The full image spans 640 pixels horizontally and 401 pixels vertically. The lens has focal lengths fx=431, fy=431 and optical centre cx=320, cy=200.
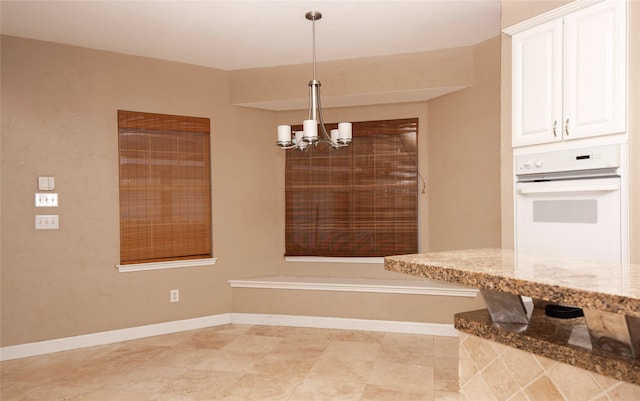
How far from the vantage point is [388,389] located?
111 inches

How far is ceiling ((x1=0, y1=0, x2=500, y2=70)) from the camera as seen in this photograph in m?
3.01

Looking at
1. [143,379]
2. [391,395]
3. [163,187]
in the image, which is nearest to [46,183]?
[163,187]

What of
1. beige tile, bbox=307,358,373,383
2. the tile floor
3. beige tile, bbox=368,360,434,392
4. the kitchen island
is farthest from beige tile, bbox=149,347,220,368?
the kitchen island

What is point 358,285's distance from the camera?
4152mm

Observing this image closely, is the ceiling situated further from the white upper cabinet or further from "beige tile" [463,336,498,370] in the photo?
"beige tile" [463,336,498,370]

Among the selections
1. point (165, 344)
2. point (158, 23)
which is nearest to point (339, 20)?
point (158, 23)

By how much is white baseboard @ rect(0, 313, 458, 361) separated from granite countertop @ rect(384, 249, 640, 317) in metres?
2.64

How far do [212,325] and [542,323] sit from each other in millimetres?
3510

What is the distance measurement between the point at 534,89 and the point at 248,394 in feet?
8.60

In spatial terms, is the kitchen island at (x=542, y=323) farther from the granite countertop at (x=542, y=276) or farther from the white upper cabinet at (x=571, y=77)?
the white upper cabinet at (x=571, y=77)

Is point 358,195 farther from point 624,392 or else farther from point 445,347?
point 624,392


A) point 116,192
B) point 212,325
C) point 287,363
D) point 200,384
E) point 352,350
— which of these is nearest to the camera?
point 200,384

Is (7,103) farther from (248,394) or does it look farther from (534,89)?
(534,89)

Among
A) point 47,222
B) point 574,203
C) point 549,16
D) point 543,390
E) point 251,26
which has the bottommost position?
point 543,390
